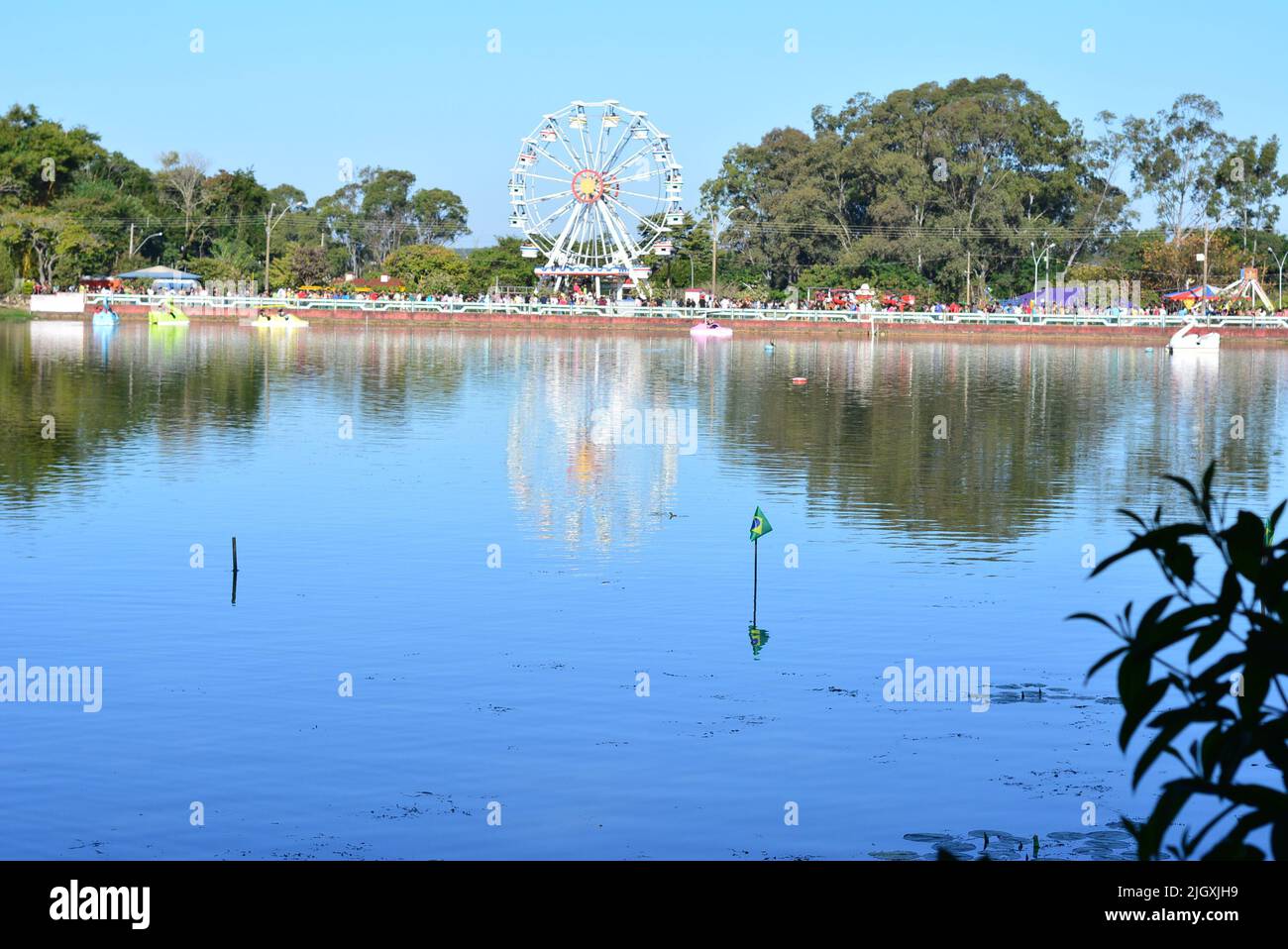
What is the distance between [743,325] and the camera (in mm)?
95125

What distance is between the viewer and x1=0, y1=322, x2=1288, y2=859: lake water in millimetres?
11031

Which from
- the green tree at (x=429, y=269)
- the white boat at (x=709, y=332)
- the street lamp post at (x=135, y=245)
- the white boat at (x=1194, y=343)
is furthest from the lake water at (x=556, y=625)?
the street lamp post at (x=135, y=245)

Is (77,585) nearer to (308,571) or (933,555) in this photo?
(308,571)

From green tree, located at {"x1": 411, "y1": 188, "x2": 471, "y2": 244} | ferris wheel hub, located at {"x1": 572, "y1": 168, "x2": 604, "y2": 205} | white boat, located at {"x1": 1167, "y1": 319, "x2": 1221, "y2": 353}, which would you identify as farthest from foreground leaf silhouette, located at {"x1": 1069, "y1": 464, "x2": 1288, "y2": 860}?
green tree, located at {"x1": 411, "y1": 188, "x2": 471, "y2": 244}

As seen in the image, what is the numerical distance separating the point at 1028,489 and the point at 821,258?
8761 centimetres

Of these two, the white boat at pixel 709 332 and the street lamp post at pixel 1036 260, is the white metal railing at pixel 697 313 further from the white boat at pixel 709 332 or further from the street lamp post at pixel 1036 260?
the white boat at pixel 709 332

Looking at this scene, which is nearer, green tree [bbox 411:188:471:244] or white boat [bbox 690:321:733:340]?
white boat [bbox 690:321:733:340]

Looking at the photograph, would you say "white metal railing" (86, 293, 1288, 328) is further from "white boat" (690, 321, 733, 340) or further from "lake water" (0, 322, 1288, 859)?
"lake water" (0, 322, 1288, 859)

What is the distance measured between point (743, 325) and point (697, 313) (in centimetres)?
386

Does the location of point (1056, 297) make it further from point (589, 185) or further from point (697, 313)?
point (589, 185)

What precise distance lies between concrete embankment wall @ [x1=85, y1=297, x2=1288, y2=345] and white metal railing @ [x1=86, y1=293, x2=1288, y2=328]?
0.42 meters

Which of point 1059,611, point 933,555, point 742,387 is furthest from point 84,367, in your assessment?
point 1059,611

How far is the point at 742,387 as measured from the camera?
172 feet

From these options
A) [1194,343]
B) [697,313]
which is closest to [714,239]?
[697,313]
